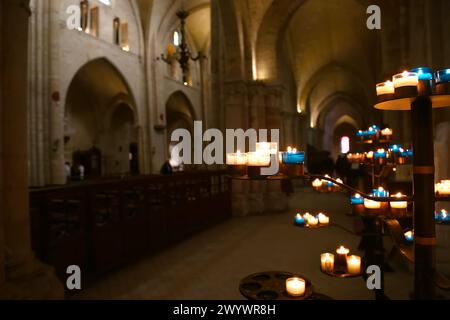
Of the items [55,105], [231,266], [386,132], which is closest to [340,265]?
[386,132]

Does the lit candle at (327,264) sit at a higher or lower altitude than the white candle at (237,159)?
lower

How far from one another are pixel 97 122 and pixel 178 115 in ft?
24.6

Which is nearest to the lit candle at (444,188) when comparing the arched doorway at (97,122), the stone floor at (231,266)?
the stone floor at (231,266)

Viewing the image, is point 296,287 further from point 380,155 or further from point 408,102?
point 380,155

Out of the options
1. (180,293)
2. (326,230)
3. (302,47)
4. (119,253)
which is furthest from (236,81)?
(302,47)

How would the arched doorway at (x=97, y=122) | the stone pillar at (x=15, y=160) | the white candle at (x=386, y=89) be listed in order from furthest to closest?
the arched doorway at (x=97, y=122)
the stone pillar at (x=15, y=160)
the white candle at (x=386, y=89)

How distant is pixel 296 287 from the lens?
1661mm

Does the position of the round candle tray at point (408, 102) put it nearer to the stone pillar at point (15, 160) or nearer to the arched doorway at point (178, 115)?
the stone pillar at point (15, 160)

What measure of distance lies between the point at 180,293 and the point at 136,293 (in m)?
0.54

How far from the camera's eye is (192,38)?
21172mm

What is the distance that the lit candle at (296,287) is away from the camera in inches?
64.6

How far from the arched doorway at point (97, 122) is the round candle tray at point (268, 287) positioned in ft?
50.9

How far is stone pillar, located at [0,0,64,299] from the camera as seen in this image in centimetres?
276
